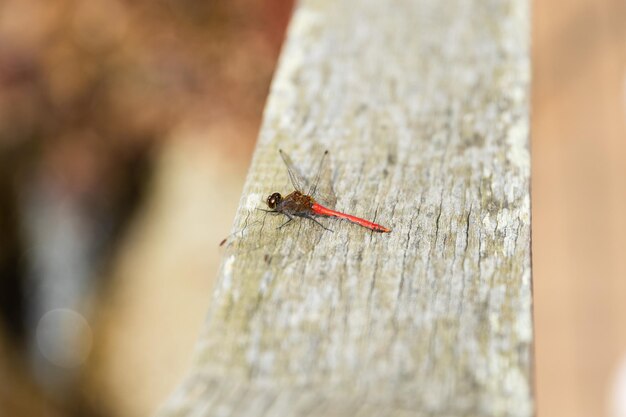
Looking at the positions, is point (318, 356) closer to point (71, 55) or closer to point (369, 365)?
point (369, 365)

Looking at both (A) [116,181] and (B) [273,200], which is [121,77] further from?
(B) [273,200]

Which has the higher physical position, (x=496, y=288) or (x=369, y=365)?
(x=496, y=288)

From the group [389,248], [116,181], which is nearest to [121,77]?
[116,181]

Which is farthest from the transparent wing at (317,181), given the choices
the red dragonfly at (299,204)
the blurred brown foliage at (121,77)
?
the blurred brown foliage at (121,77)

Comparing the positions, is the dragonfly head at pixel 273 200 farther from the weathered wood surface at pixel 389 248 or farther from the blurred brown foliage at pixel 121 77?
the blurred brown foliage at pixel 121 77

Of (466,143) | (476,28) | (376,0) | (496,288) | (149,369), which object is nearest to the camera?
(496,288)

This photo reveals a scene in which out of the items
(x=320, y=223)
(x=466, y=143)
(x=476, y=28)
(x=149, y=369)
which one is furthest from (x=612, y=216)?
(x=149, y=369)

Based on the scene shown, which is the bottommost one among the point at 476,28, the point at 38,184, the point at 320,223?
the point at 320,223
